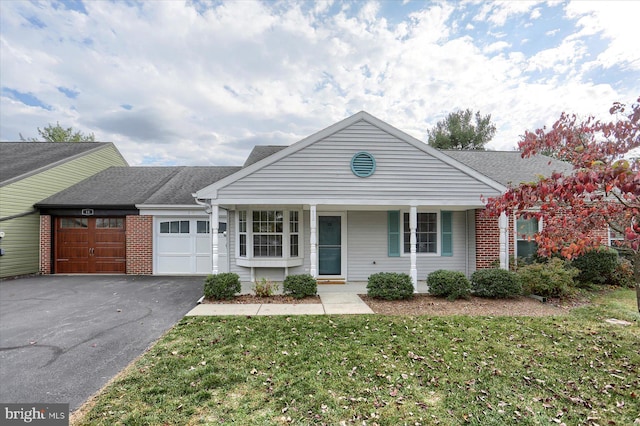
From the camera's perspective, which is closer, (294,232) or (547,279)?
(547,279)

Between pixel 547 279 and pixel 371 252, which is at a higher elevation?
pixel 371 252

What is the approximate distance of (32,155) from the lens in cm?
1430

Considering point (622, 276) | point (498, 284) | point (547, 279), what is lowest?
point (622, 276)

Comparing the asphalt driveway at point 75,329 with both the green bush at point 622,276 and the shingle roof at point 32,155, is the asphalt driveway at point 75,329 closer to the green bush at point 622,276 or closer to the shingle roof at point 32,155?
the shingle roof at point 32,155

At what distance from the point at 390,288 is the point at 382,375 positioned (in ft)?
12.5

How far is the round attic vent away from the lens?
308 inches

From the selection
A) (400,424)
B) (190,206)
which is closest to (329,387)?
(400,424)

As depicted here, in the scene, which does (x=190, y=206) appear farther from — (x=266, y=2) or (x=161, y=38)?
(x=266, y=2)

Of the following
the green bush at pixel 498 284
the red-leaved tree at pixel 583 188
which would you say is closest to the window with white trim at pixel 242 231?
the green bush at pixel 498 284

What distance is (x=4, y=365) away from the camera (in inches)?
160

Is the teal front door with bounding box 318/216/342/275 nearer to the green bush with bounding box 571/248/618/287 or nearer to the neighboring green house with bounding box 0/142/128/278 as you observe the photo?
the green bush with bounding box 571/248/618/287

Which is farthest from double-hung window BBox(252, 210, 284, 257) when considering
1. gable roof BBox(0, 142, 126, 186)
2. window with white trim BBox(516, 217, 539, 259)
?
gable roof BBox(0, 142, 126, 186)

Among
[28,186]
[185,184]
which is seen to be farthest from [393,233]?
[28,186]

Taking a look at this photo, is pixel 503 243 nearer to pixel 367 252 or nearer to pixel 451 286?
pixel 451 286
